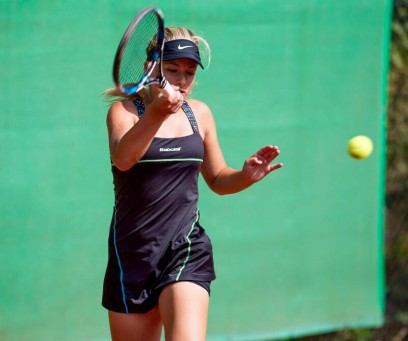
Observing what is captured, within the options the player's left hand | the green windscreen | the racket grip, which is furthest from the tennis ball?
the racket grip

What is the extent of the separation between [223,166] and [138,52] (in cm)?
74

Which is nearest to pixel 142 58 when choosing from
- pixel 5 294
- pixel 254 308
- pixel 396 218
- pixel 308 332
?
pixel 5 294

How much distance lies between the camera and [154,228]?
11.7 feet

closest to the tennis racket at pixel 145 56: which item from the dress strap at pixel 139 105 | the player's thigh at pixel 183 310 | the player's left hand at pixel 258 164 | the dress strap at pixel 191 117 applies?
the dress strap at pixel 139 105

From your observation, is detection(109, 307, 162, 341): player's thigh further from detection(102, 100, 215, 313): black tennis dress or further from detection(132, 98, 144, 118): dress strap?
detection(132, 98, 144, 118): dress strap

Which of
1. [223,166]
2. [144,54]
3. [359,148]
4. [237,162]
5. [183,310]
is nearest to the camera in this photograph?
[183,310]

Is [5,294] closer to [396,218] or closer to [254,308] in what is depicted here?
[254,308]

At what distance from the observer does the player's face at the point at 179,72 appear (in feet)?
Answer: 11.7

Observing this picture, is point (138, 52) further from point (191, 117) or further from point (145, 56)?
point (191, 117)

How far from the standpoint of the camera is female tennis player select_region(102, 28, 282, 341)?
3504 millimetres

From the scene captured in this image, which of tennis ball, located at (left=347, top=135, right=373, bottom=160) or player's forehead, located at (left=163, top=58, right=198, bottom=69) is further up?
player's forehead, located at (left=163, top=58, right=198, bottom=69)

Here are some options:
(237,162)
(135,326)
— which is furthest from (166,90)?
(237,162)

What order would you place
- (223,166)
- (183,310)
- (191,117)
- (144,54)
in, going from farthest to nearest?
1. (223,166)
2. (191,117)
3. (144,54)
4. (183,310)

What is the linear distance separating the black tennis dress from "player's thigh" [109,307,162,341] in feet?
0.12
